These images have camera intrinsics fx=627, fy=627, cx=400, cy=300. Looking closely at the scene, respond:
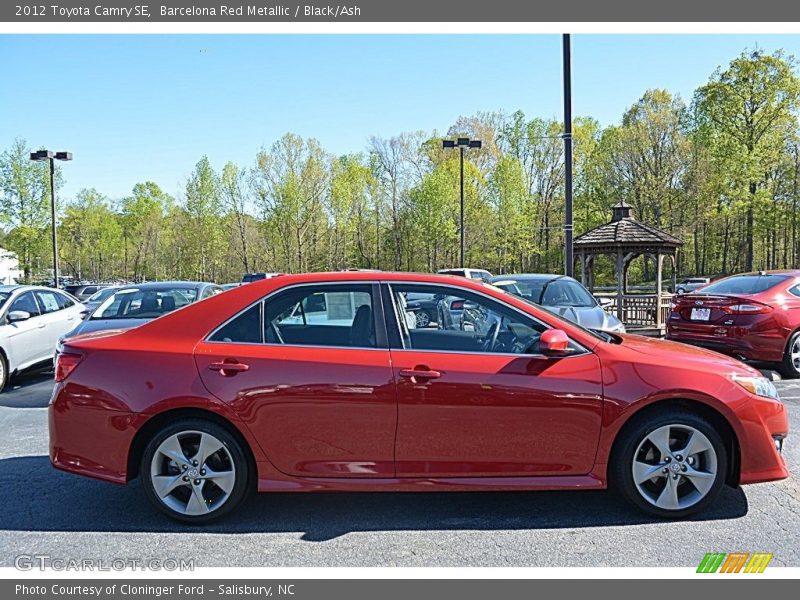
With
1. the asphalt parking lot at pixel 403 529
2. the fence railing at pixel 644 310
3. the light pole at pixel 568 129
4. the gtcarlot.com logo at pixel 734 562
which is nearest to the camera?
the gtcarlot.com logo at pixel 734 562

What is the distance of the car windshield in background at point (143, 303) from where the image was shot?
820 centimetres

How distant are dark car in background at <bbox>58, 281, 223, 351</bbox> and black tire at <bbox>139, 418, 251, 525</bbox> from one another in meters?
4.10

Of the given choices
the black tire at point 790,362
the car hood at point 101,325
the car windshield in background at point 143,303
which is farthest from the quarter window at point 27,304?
the black tire at point 790,362

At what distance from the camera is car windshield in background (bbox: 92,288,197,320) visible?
26.9 feet

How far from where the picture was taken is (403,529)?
3.88 meters

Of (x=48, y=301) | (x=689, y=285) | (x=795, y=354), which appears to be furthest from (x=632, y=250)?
(x=689, y=285)

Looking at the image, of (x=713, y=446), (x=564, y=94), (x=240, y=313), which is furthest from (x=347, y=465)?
(x=564, y=94)

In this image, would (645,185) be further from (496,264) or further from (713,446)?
(713,446)

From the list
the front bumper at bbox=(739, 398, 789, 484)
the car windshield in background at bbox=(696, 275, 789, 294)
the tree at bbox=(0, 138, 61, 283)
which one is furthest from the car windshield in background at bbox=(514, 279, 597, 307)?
the tree at bbox=(0, 138, 61, 283)

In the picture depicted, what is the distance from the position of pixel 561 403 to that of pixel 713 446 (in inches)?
40.7

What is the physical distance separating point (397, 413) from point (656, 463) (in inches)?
66.0

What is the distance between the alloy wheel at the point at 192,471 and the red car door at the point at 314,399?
0.31m

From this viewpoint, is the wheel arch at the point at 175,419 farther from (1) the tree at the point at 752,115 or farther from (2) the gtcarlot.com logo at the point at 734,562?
(1) the tree at the point at 752,115

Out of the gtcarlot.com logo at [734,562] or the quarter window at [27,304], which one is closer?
the gtcarlot.com logo at [734,562]
